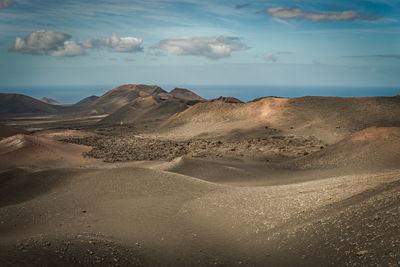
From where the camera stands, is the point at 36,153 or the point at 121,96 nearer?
the point at 36,153

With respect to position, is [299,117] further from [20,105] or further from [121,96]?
[20,105]

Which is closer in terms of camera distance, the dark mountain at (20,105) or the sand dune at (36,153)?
the sand dune at (36,153)

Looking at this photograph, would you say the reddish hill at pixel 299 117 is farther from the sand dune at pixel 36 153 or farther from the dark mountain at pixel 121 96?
the dark mountain at pixel 121 96

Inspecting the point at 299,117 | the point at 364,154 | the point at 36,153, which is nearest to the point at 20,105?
the point at 36,153

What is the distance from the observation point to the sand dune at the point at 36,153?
20062 millimetres

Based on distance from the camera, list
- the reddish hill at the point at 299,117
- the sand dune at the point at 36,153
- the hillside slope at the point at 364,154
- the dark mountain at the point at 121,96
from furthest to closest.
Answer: the dark mountain at the point at 121,96 → the reddish hill at the point at 299,117 → the sand dune at the point at 36,153 → the hillside slope at the point at 364,154

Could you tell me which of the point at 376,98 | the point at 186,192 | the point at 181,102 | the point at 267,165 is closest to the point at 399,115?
the point at 376,98

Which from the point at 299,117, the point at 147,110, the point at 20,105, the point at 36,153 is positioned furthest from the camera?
the point at 20,105

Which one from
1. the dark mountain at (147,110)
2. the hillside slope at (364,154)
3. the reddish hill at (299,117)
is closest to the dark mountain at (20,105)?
the dark mountain at (147,110)

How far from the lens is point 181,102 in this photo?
53906mm

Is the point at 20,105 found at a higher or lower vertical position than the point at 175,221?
higher

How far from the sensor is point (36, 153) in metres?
21.5

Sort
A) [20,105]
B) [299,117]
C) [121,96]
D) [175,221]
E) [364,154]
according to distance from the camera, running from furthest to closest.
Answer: [121,96] → [20,105] → [299,117] → [364,154] → [175,221]

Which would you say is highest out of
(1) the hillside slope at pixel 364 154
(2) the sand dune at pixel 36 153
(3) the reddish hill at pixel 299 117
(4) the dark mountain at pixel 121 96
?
(4) the dark mountain at pixel 121 96
